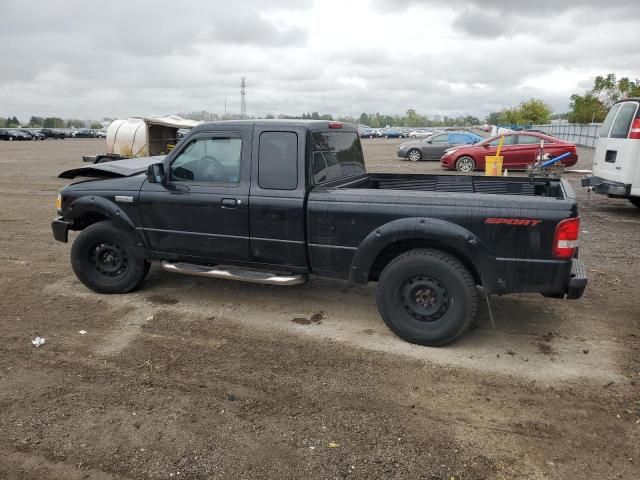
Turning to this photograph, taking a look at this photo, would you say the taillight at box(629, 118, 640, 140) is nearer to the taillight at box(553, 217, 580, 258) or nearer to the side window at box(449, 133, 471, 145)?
the taillight at box(553, 217, 580, 258)

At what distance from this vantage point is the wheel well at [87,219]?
580cm

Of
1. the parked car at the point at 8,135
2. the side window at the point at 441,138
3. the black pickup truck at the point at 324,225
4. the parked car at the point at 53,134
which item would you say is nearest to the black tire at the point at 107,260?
the black pickup truck at the point at 324,225

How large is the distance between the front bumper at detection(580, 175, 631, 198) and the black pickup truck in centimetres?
511

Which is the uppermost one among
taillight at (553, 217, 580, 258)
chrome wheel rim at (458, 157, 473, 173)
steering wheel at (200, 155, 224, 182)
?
chrome wheel rim at (458, 157, 473, 173)

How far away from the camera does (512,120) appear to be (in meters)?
74.4

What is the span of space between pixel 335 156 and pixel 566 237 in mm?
2366

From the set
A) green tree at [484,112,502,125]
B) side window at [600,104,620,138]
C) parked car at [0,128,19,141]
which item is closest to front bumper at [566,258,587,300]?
side window at [600,104,620,138]

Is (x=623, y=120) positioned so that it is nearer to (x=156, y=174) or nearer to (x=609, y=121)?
(x=609, y=121)

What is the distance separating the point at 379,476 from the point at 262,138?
10.5ft

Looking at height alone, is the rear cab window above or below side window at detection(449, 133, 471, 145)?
below

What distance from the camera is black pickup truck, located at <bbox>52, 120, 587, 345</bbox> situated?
13.4ft

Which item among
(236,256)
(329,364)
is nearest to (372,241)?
(329,364)

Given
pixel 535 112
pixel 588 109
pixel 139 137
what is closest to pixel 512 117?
pixel 535 112

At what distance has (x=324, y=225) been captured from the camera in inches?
182
